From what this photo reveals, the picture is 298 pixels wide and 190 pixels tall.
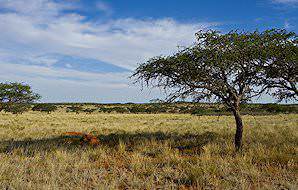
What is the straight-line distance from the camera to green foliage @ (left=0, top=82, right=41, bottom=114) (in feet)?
144

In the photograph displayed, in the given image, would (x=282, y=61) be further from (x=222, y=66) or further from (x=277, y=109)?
(x=277, y=109)

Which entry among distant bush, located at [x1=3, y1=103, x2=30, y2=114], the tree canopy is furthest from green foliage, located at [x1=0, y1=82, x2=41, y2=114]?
the tree canopy

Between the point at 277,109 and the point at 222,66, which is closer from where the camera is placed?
the point at 222,66

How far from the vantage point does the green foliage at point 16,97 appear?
43750 millimetres

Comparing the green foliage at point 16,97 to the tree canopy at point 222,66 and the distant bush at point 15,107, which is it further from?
the tree canopy at point 222,66

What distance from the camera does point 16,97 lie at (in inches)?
1758

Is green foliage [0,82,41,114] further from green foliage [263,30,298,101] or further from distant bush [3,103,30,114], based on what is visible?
green foliage [263,30,298,101]

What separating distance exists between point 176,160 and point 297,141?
7.17 m

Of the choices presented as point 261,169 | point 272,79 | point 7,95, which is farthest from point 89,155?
point 7,95

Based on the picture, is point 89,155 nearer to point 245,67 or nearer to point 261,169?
point 261,169

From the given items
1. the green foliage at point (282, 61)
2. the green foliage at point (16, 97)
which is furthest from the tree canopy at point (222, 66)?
the green foliage at point (16, 97)

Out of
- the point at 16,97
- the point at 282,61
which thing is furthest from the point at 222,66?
the point at 16,97

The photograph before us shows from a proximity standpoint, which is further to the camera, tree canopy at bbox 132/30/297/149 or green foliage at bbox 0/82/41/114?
green foliage at bbox 0/82/41/114

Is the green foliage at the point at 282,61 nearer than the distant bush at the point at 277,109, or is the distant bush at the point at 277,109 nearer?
the green foliage at the point at 282,61
